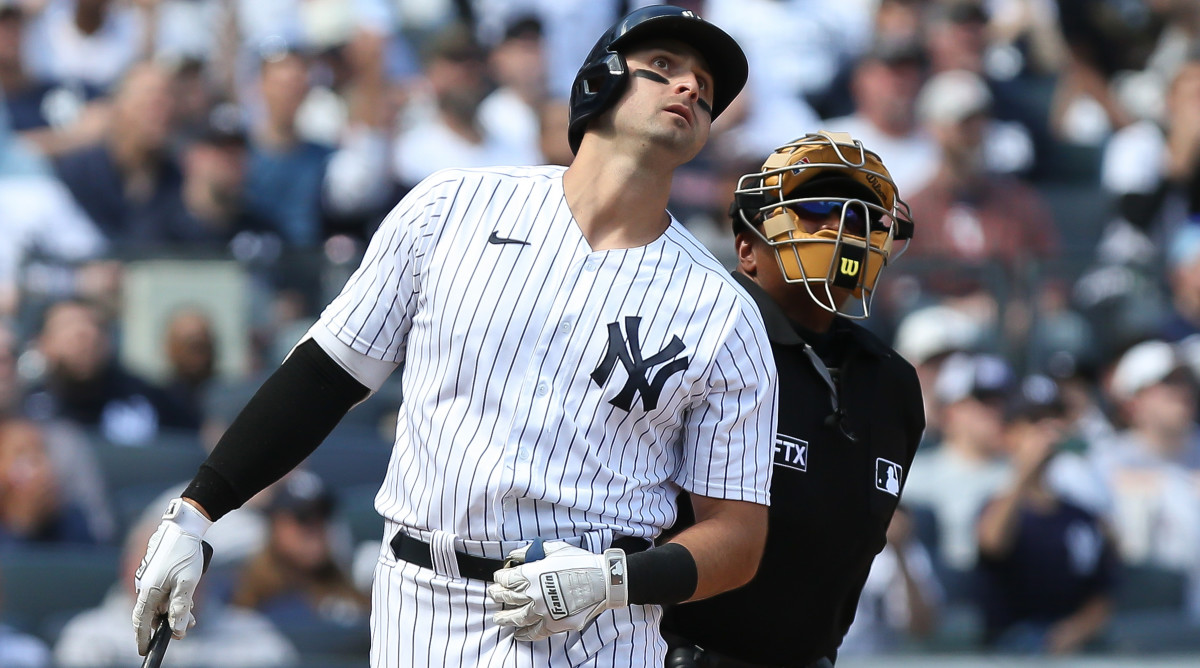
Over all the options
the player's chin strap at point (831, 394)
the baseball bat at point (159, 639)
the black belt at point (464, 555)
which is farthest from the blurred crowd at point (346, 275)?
the black belt at point (464, 555)

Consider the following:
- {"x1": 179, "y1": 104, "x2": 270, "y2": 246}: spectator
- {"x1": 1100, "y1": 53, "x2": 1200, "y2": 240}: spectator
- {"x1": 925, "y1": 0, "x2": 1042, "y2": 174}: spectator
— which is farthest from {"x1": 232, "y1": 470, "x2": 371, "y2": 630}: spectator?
{"x1": 1100, "y1": 53, "x2": 1200, "y2": 240}: spectator

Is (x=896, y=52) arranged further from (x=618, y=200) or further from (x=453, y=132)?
(x=618, y=200)

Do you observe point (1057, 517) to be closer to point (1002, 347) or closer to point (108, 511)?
point (1002, 347)

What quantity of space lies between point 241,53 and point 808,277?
5766 millimetres

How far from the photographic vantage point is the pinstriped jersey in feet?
7.89

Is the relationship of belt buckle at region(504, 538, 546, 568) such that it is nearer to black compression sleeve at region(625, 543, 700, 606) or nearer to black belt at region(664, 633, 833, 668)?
black compression sleeve at region(625, 543, 700, 606)

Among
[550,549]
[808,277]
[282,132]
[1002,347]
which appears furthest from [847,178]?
[282,132]

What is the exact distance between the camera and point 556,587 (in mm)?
2250

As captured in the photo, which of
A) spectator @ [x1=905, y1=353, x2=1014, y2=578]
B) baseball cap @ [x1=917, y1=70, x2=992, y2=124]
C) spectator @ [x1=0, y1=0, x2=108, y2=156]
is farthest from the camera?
baseball cap @ [x1=917, y1=70, x2=992, y2=124]

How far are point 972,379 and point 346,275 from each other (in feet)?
8.85

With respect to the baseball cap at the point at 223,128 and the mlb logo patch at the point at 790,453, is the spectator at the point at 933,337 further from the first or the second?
the mlb logo patch at the point at 790,453

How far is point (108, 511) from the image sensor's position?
600 centimetres

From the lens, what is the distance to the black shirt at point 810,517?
9.78 feet

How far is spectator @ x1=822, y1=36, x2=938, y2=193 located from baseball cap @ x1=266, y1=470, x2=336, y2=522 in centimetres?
356
